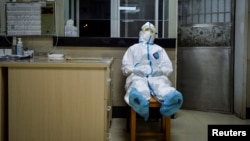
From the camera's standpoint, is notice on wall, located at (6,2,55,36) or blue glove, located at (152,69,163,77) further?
notice on wall, located at (6,2,55,36)

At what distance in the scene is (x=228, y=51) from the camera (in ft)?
→ 13.2

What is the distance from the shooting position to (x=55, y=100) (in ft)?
7.17

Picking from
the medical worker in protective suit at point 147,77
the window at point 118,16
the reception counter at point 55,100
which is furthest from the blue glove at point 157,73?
the reception counter at point 55,100

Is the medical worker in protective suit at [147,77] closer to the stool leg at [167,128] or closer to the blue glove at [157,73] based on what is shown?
the blue glove at [157,73]

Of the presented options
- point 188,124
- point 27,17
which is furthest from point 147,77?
point 27,17

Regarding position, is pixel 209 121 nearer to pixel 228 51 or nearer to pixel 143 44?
pixel 228 51

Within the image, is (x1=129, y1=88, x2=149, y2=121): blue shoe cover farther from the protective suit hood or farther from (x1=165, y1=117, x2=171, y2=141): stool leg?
the protective suit hood

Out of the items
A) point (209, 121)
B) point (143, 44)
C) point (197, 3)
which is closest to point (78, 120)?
point (143, 44)

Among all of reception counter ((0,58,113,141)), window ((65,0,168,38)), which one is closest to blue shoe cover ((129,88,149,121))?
reception counter ((0,58,113,141))

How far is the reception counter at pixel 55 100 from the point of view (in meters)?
2.17

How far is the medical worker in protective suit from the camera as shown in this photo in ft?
8.38

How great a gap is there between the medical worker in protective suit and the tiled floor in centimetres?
48

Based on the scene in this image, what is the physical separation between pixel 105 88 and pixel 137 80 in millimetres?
766

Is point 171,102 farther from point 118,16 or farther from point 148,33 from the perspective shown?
point 118,16
